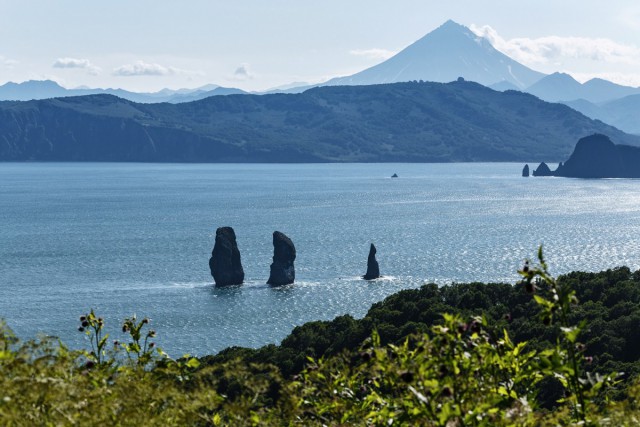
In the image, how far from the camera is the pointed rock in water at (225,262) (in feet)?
405

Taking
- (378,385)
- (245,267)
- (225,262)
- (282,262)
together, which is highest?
(378,385)

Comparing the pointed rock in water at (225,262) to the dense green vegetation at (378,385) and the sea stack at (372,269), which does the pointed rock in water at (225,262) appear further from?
the dense green vegetation at (378,385)

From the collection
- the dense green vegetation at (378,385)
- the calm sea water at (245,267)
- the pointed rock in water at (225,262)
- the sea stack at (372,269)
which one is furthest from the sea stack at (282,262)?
the dense green vegetation at (378,385)

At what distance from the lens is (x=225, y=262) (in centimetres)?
12412

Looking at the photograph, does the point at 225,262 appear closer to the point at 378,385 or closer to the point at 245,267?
the point at 245,267

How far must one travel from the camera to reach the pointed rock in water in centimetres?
12356

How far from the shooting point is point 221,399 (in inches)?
520

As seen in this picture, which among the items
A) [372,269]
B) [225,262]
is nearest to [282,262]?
[225,262]

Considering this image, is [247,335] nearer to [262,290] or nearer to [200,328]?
[200,328]

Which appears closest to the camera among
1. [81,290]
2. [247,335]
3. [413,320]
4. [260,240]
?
[413,320]

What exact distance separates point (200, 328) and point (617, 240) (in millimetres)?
107849

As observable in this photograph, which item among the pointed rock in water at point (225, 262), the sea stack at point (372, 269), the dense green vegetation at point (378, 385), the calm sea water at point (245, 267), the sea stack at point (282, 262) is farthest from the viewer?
the sea stack at point (372, 269)

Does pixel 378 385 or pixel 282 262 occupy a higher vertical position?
pixel 378 385

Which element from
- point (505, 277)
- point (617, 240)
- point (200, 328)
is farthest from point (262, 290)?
point (617, 240)
